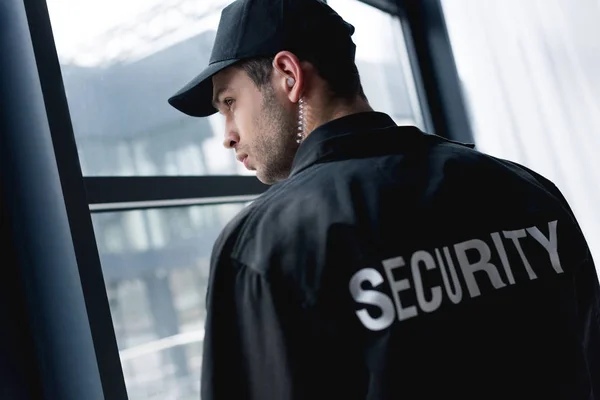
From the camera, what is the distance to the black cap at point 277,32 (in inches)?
33.3

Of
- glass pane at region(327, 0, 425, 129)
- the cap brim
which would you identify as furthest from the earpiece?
glass pane at region(327, 0, 425, 129)

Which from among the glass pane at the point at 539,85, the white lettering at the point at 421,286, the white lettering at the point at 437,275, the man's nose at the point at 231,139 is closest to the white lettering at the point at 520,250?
the white lettering at the point at 437,275

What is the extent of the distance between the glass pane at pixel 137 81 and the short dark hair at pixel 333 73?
612mm

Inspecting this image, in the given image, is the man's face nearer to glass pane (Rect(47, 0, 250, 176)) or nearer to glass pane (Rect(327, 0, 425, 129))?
glass pane (Rect(47, 0, 250, 176))

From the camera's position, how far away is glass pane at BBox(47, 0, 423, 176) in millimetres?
1371

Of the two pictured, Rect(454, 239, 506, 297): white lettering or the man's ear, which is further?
the man's ear

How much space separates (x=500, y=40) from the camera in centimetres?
268

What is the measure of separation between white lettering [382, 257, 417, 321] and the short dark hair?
264 mm

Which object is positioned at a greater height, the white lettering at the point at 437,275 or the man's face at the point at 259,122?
the man's face at the point at 259,122

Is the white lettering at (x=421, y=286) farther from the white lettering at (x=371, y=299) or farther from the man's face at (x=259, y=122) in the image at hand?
the man's face at (x=259, y=122)

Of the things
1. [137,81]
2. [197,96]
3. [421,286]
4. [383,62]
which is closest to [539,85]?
[383,62]

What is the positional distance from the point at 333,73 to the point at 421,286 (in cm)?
32

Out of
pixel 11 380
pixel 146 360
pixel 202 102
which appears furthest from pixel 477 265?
pixel 146 360

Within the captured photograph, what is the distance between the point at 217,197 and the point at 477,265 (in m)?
0.97
